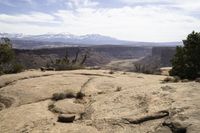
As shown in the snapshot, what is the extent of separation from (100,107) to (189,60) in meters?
12.3

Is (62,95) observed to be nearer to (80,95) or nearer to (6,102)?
(80,95)

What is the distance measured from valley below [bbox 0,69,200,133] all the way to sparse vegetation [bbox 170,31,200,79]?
6.52 m

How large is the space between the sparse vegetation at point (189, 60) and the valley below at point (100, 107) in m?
6.52

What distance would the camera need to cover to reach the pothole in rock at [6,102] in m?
14.7

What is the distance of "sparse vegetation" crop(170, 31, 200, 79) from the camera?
73.2 feet

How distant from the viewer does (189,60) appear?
23344mm

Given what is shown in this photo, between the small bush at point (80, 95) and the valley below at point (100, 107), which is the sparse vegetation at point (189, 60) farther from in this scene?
the small bush at point (80, 95)

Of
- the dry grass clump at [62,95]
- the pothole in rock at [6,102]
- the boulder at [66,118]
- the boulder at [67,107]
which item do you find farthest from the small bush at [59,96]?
the boulder at [66,118]

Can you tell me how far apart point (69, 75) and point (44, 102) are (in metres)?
5.31

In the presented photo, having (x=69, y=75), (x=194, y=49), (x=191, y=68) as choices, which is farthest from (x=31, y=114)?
(x=194, y=49)

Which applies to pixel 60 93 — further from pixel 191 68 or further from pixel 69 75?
pixel 191 68

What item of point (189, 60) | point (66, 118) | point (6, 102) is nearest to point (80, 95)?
point (66, 118)

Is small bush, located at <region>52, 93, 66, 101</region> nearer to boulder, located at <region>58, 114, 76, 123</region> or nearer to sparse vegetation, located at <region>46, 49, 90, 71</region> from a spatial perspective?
boulder, located at <region>58, 114, 76, 123</region>

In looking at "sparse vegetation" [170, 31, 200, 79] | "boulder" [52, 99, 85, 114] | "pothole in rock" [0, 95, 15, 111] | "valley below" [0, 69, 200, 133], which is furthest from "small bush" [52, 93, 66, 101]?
"sparse vegetation" [170, 31, 200, 79]
